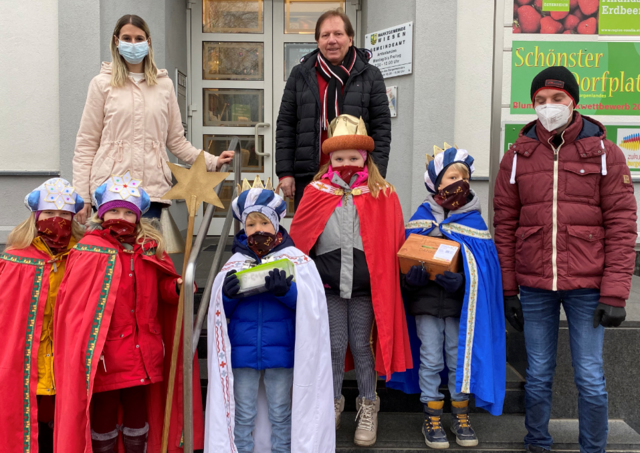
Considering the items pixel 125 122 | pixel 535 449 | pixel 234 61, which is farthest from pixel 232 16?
pixel 535 449

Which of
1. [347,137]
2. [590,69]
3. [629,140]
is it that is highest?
[590,69]

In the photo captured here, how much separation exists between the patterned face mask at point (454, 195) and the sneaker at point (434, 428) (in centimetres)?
107

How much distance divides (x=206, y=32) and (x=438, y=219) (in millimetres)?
4507

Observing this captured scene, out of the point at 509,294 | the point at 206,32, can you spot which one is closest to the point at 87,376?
the point at 509,294

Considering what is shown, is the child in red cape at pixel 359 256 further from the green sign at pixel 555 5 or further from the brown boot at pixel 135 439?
the green sign at pixel 555 5

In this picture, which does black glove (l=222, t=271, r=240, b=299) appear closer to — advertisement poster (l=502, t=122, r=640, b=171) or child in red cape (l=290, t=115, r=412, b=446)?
child in red cape (l=290, t=115, r=412, b=446)

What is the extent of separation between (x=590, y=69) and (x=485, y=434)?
344cm

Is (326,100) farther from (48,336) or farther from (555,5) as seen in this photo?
(555,5)

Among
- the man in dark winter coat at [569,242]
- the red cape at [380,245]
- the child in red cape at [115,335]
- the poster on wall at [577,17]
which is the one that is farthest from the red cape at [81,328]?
the poster on wall at [577,17]

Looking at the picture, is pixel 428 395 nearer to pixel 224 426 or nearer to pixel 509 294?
pixel 509 294

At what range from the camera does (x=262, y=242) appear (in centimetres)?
266

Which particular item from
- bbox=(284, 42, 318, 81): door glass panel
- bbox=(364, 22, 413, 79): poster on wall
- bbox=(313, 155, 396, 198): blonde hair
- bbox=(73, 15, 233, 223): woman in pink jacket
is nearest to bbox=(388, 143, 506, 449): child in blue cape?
bbox=(313, 155, 396, 198): blonde hair

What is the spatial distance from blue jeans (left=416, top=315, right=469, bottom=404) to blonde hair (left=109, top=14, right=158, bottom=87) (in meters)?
2.04

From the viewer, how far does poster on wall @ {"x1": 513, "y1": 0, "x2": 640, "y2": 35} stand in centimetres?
477
